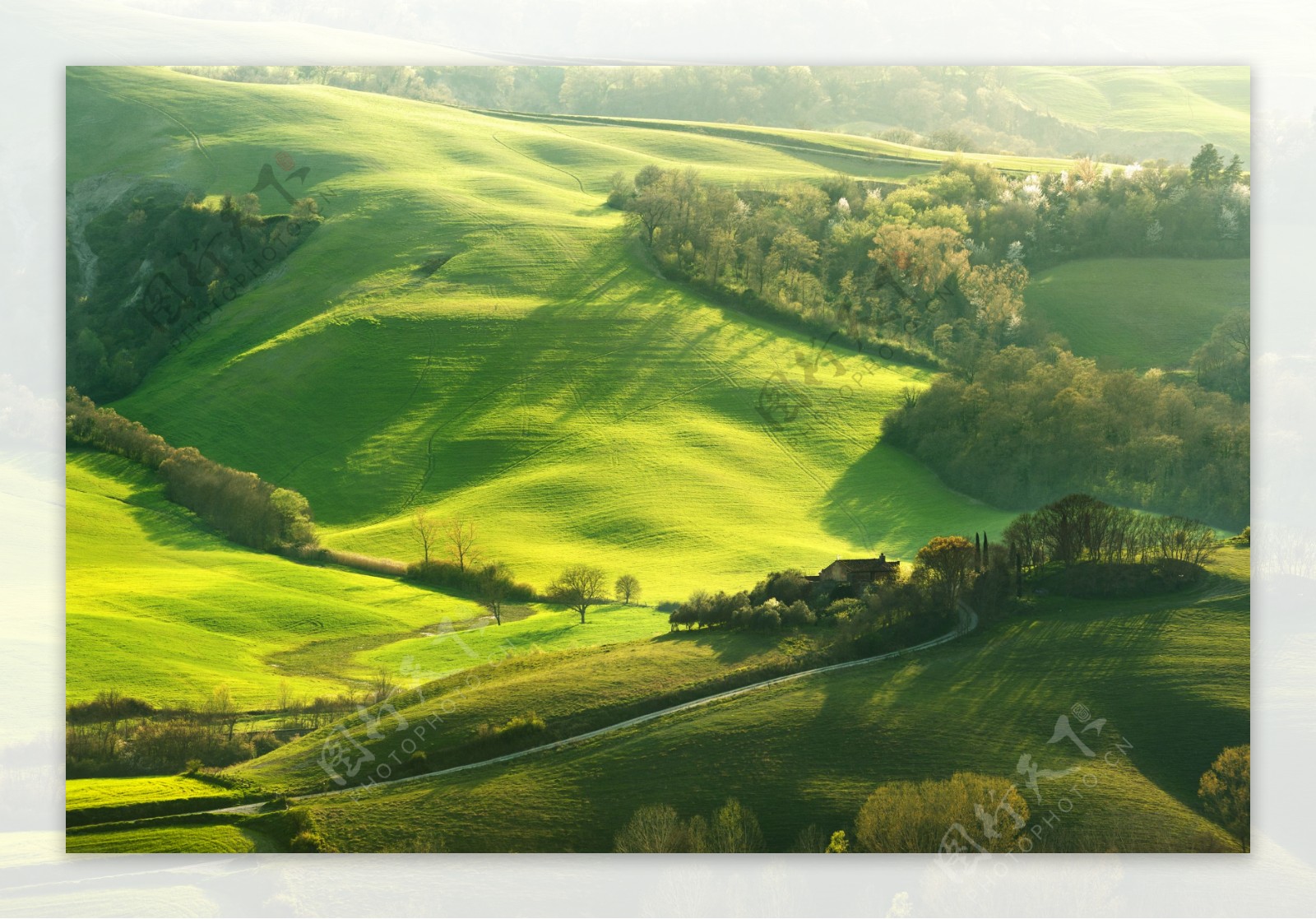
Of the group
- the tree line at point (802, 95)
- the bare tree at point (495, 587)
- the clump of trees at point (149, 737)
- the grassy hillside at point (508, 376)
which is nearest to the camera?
the clump of trees at point (149, 737)

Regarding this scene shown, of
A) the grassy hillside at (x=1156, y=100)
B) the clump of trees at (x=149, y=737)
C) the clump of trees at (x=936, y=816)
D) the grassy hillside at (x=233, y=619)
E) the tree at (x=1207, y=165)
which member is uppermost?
the grassy hillside at (x=1156, y=100)

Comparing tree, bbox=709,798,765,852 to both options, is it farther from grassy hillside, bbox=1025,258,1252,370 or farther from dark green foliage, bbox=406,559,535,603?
grassy hillside, bbox=1025,258,1252,370

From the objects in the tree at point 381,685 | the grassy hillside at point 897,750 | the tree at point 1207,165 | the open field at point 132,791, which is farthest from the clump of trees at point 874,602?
the open field at point 132,791

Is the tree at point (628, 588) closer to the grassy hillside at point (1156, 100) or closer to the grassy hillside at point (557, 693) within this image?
the grassy hillside at point (557, 693)

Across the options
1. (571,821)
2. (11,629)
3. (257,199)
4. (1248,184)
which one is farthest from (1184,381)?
(11,629)

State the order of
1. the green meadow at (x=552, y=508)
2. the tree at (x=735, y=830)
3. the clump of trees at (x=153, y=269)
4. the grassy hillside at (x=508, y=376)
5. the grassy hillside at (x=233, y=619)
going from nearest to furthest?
the tree at (x=735, y=830) → the green meadow at (x=552, y=508) → the grassy hillside at (x=233, y=619) → the grassy hillside at (x=508, y=376) → the clump of trees at (x=153, y=269)

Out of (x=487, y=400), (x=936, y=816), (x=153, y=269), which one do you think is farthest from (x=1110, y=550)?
(x=153, y=269)

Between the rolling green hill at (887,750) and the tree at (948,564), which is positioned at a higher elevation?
the tree at (948,564)

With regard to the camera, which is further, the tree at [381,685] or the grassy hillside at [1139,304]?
the grassy hillside at [1139,304]
